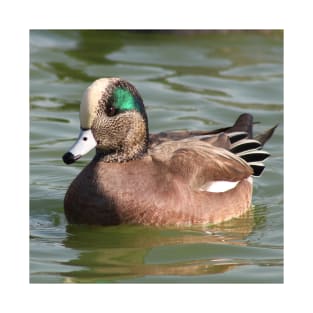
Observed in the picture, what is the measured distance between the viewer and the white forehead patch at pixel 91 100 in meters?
7.32

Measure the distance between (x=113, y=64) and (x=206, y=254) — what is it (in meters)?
6.25

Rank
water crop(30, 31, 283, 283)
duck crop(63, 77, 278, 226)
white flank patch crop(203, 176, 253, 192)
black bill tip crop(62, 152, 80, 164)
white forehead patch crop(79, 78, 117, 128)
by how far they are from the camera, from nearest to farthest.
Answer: water crop(30, 31, 283, 283) → black bill tip crop(62, 152, 80, 164) → white forehead patch crop(79, 78, 117, 128) → duck crop(63, 77, 278, 226) → white flank patch crop(203, 176, 253, 192)

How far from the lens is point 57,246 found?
7.40 metres

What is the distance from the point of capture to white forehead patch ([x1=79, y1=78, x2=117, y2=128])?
7.32m

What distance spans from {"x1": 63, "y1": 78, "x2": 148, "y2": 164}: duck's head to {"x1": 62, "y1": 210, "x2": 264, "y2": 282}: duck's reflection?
0.67 meters

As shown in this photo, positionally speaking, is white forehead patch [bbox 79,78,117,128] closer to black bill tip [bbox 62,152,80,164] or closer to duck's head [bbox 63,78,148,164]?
duck's head [bbox 63,78,148,164]

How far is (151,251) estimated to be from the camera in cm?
733

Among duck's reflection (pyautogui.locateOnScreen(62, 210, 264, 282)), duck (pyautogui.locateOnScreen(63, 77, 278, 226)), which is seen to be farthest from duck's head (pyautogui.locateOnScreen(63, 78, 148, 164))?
duck's reflection (pyautogui.locateOnScreen(62, 210, 264, 282))

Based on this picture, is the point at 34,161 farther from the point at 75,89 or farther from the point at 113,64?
the point at 113,64

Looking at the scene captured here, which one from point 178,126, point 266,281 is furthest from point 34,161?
point 266,281

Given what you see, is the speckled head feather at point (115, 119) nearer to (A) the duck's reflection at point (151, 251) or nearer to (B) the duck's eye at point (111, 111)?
(B) the duck's eye at point (111, 111)

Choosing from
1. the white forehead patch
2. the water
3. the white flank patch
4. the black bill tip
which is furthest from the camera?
the white flank patch

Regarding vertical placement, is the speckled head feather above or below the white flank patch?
above

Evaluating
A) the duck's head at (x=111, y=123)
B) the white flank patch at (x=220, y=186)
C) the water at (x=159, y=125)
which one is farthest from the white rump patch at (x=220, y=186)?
the duck's head at (x=111, y=123)
